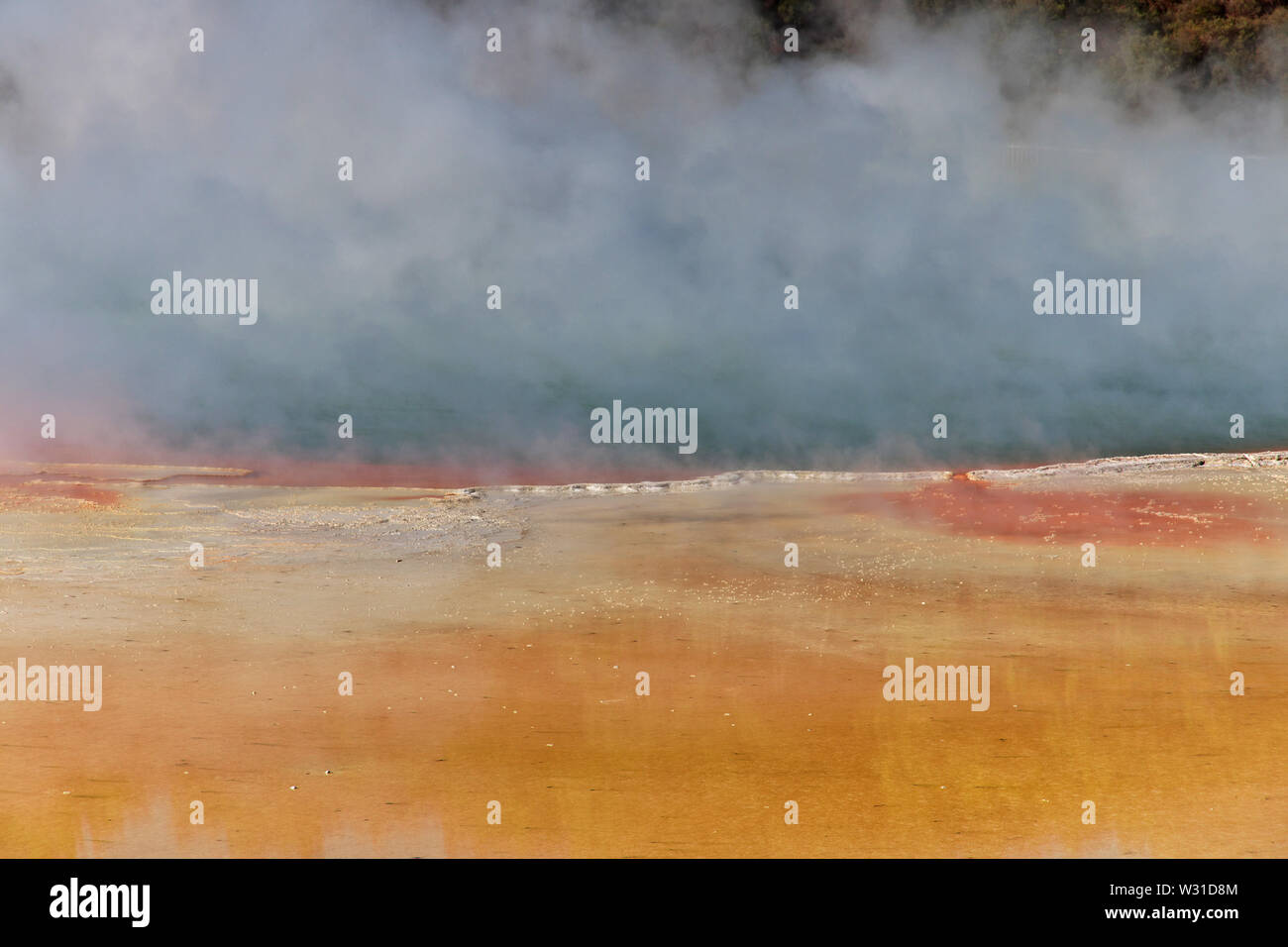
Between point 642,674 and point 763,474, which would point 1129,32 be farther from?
point 642,674

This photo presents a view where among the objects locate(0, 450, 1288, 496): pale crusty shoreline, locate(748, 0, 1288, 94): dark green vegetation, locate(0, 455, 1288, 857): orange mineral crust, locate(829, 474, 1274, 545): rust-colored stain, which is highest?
locate(748, 0, 1288, 94): dark green vegetation

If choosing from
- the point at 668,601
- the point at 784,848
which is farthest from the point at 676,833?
the point at 668,601

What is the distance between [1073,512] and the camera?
7750 millimetres

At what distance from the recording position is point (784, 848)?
326cm

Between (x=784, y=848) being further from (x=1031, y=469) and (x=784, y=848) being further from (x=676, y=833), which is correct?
(x=1031, y=469)

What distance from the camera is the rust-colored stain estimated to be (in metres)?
7.09

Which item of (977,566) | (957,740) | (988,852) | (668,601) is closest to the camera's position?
(988,852)

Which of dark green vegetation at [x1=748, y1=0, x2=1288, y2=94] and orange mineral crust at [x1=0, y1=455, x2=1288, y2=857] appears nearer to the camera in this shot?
orange mineral crust at [x1=0, y1=455, x2=1288, y2=857]

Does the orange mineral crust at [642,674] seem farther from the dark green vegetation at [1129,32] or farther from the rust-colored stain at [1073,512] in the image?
the dark green vegetation at [1129,32]

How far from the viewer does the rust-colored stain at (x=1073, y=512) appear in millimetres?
7094

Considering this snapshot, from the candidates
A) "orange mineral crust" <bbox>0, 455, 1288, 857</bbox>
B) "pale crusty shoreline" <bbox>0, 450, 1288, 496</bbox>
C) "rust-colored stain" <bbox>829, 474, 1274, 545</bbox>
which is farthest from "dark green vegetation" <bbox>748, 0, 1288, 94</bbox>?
"orange mineral crust" <bbox>0, 455, 1288, 857</bbox>

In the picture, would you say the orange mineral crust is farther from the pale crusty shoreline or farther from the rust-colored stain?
the pale crusty shoreline

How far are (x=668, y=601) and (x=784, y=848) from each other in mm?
2600

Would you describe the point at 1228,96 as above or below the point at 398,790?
above
